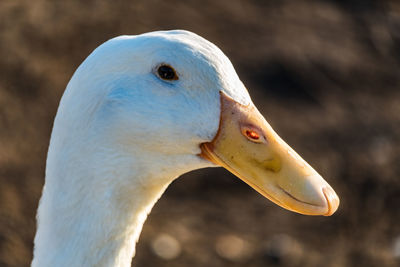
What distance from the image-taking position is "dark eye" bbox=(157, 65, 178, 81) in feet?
8.24

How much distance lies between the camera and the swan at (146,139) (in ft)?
8.24

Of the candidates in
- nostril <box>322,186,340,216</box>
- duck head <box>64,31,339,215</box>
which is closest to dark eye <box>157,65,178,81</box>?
duck head <box>64,31,339,215</box>

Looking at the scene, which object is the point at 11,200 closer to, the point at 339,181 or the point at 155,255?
the point at 155,255

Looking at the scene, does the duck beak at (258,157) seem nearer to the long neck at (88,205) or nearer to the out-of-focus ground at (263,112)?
the long neck at (88,205)

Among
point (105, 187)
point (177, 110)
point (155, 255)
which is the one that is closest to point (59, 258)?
point (105, 187)

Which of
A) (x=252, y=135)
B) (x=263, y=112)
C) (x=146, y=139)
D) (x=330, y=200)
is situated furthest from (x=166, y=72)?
(x=263, y=112)

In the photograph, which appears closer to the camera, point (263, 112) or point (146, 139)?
point (146, 139)

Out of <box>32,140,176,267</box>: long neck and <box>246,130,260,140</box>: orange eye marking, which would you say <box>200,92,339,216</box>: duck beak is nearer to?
<box>246,130,260,140</box>: orange eye marking

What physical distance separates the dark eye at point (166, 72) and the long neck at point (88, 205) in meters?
0.32

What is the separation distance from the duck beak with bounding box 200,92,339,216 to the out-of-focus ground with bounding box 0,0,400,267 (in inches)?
126

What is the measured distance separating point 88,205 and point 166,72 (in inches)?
21.3

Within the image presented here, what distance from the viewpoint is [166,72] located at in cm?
252

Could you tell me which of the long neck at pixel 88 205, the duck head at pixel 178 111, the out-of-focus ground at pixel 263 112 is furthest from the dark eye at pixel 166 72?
the out-of-focus ground at pixel 263 112

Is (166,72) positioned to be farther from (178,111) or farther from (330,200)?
(330,200)
